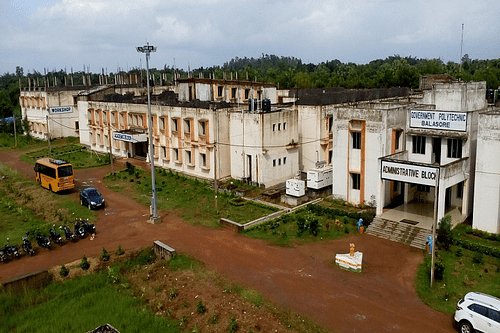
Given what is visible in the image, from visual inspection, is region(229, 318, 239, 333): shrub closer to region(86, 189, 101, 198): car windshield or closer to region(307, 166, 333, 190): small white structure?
region(307, 166, 333, 190): small white structure

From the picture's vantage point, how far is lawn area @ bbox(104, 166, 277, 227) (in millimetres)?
Result: 30017

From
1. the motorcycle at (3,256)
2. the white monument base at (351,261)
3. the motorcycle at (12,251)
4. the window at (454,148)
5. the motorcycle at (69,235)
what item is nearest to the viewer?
the white monument base at (351,261)

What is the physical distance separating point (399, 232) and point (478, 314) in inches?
392

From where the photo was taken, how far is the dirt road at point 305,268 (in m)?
17.7

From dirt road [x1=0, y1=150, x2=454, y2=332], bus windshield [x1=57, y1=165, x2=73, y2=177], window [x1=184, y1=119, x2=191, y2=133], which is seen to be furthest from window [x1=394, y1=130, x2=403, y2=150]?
bus windshield [x1=57, y1=165, x2=73, y2=177]

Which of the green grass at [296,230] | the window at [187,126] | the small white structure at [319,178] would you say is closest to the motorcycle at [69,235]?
the green grass at [296,230]

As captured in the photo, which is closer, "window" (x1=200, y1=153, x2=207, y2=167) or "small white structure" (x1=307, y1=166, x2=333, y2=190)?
"small white structure" (x1=307, y1=166, x2=333, y2=190)

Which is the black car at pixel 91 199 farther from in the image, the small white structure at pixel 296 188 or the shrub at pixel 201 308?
the shrub at pixel 201 308

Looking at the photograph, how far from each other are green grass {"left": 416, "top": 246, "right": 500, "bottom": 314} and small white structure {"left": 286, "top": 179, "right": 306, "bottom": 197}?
422 inches

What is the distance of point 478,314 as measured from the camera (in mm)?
15922

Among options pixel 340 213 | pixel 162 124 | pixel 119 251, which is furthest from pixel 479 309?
pixel 162 124

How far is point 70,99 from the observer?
63438mm

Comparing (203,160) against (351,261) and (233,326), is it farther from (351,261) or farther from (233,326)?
(233,326)

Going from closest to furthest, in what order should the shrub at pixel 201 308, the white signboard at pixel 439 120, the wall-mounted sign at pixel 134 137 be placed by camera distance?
the shrub at pixel 201 308, the white signboard at pixel 439 120, the wall-mounted sign at pixel 134 137
